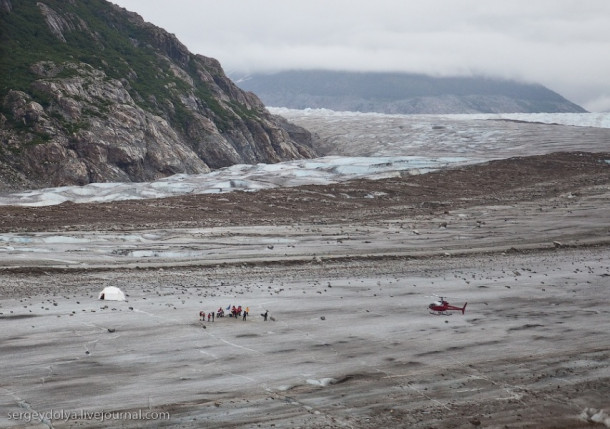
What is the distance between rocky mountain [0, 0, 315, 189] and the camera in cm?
6456

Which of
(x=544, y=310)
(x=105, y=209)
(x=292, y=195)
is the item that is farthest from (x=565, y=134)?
(x=544, y=310)

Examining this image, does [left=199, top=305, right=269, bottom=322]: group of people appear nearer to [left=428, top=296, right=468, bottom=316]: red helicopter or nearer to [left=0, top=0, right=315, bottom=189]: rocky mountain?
[left=428, top=296, right=468, bottom=316]: red helicopter

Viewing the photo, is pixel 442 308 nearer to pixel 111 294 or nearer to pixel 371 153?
pixel 111 294

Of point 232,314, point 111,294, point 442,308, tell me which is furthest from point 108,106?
point 442,308

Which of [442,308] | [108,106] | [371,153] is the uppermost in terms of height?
[108,106]

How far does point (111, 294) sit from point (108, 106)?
166 feet

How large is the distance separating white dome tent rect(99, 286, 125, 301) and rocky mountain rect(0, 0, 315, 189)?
38.1 metres

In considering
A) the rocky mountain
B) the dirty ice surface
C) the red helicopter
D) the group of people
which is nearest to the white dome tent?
the group of people

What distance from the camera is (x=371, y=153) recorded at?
362 feet

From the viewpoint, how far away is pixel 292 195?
205 ft

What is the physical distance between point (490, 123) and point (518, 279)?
4205 inches

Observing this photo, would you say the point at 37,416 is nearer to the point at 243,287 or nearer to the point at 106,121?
the point at 243,287

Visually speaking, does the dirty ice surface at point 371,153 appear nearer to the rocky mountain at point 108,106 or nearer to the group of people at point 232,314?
the rocky mountain at point 108,106

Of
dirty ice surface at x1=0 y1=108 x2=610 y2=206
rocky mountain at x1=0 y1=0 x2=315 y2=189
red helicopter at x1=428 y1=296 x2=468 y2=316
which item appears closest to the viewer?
red helicopter at x1=428 y1=296 x2=468 y2=316
